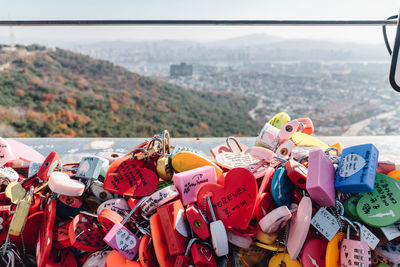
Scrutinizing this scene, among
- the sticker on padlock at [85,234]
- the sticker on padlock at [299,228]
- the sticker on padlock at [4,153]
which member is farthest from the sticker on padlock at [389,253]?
the sticker on padlock at [4,153]

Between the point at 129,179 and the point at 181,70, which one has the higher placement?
the point at 129,179

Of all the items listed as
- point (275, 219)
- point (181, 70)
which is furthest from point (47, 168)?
point (181, 70)

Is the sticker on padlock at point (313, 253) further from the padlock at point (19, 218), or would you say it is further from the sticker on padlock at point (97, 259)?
the padlock at point (19, 218)

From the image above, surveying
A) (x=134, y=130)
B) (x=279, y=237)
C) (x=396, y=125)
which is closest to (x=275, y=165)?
(x=279, y=237)

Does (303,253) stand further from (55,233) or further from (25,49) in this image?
(25,49)

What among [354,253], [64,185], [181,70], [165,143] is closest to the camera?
[354,253]

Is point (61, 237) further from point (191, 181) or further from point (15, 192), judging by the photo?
point (191, 181)
